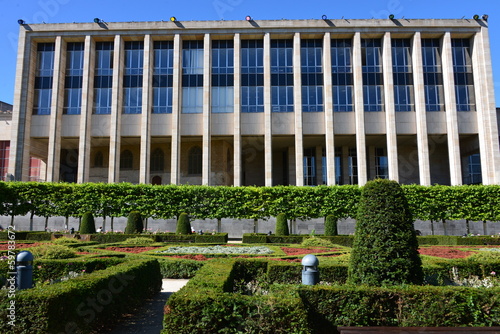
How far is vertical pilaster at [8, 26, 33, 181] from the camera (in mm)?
34062

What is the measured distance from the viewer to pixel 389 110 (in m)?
34.1

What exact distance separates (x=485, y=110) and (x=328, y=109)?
14.6m

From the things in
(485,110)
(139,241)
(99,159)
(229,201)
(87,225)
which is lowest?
(139,241)

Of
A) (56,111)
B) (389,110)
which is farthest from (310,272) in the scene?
(56,111)

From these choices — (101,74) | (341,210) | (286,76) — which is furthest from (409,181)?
(101,74)

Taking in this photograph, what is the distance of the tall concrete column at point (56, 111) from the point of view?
33.9 m

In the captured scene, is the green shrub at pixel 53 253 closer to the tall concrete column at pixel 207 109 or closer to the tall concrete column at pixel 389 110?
the tall concrete column at pixel 207 109

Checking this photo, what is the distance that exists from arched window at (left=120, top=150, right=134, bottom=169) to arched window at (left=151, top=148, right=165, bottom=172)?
2.61m

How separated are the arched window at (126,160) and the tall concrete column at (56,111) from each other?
297 inches

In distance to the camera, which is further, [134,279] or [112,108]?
[112,108]

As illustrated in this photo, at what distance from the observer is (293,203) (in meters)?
28.0

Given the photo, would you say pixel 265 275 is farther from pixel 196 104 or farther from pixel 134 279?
pixel 196 104

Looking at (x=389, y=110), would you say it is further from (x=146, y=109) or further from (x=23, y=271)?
(x=23, y=271)

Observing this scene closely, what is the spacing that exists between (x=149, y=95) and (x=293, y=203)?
18033 mm
